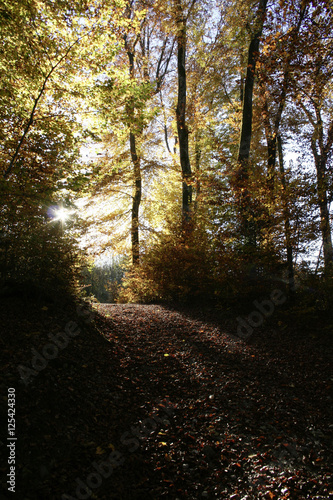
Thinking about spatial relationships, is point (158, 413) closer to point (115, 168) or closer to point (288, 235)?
point (288, 235)

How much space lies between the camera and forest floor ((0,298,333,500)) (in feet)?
7.42

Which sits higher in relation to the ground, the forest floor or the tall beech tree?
the tall beech tree

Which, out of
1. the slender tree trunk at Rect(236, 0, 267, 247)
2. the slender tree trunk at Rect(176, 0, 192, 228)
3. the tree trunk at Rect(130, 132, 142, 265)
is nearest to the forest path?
the slender tree trunk at Rect(236, 0, 267, 247)

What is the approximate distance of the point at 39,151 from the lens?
5.88 m

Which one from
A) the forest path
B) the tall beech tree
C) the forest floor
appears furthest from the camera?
the tall beech tree

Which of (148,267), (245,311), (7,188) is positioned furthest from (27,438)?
(148,267)

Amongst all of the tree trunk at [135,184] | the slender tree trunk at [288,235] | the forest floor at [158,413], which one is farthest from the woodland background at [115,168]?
the tree trunk at [135,184]

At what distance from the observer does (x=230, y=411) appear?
10.9 feet

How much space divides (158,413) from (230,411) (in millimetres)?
921

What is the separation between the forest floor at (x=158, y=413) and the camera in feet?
7.42

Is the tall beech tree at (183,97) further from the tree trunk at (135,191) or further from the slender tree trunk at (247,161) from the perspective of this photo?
the tree trunk at (135,191)

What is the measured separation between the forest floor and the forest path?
12 mm

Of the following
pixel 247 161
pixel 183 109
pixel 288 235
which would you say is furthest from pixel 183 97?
pixel 288 235

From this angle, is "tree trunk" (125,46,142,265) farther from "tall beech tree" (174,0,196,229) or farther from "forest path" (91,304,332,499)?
"forest path" (91,304,332,499)
